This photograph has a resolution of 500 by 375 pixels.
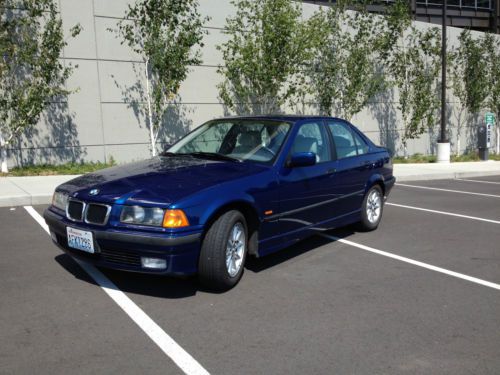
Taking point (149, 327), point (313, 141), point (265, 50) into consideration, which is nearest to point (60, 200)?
point (149, 327)

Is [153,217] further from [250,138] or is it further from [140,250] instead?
[250,138]

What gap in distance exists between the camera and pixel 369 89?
1741 cm

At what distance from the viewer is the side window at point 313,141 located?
5.61m

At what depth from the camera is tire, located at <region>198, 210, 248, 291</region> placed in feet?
14.3

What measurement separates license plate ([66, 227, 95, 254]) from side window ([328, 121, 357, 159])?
3107mm

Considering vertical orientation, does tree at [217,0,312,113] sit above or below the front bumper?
above

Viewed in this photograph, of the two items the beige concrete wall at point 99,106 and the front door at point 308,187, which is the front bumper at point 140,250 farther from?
the beige concrete wall at point 99,106

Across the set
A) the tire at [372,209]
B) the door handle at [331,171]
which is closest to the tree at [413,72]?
the tire at [372,209]

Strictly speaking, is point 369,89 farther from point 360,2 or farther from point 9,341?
point 9,341

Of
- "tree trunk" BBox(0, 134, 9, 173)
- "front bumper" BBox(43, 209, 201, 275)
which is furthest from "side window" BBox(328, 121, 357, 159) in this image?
"tree trunk" BBox(0, 134, 9, 173)

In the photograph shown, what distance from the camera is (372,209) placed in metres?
7.08

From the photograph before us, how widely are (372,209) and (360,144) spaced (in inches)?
35.0

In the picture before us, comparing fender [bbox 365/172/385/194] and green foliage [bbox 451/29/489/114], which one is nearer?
fender [bbox 365/172/385/194]

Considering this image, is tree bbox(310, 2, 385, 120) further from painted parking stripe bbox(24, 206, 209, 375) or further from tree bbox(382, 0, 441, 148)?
painted parking stripe bbox(24, 206, 209, 375)
